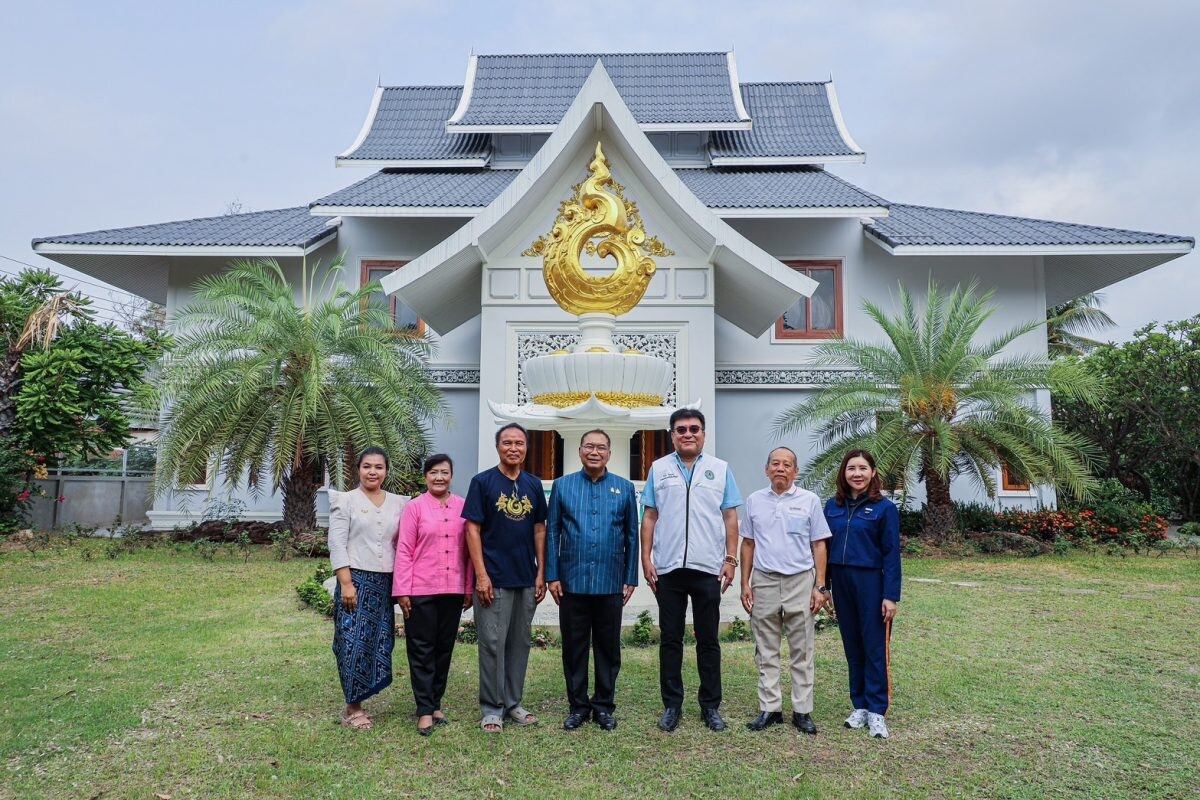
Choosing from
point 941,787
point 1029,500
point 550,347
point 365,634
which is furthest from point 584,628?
point 1029,500

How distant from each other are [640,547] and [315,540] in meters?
7.53

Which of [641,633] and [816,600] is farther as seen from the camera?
[641,633]

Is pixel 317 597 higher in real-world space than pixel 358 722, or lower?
higher

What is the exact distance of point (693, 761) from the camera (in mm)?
3682

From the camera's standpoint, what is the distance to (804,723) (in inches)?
160

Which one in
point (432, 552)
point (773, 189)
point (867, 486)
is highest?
point (773, 189)

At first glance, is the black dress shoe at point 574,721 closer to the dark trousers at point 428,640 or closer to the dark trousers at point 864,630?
the dark trousers at point 428,640

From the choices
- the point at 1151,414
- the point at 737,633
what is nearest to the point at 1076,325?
the point at 1151,414

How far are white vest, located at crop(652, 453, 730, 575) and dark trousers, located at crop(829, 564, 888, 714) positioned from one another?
2.10ft

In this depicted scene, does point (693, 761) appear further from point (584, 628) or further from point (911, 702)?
point (911, 702)

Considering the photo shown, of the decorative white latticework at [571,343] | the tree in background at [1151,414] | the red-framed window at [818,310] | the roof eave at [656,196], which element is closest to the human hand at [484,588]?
the roof eave at [656,196]

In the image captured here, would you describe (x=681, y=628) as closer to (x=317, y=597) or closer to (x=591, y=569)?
(x=591, y=569)

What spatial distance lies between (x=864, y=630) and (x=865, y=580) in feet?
0.80

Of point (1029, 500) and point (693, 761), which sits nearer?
point (693, 761)
